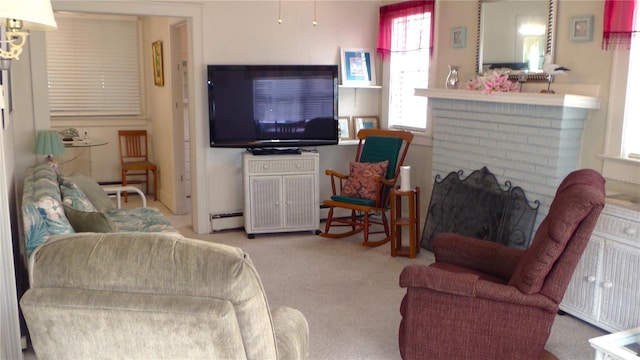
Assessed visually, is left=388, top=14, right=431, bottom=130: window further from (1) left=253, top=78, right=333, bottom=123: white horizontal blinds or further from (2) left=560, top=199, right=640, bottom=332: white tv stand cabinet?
(2) left=560, top=199, right=640, bottom=332: white tv stand cabinet

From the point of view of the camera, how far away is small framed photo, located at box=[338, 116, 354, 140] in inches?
238

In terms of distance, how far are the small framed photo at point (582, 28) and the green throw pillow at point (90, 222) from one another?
125 inches

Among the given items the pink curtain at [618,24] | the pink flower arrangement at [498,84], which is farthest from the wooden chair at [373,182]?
the pink curtain at [618,24]

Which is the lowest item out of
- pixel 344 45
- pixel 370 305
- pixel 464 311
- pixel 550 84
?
pixel 370 305

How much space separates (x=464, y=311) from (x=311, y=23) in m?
3.74

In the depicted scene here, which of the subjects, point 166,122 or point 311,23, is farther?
point 166,122

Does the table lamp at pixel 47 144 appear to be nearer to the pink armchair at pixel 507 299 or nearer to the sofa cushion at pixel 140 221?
the sofa cushion at pixel 140 221

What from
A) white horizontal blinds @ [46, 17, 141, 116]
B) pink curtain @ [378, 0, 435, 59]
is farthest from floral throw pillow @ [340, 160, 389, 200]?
white horizontal blinds @ [46, 17, 141, 116]

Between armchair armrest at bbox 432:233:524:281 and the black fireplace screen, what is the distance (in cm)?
87

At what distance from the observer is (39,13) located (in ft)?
6.07

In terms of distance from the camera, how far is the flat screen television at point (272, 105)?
539 cm

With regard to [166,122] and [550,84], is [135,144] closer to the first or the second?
[166,122]

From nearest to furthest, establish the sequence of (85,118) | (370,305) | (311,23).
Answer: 1. (370,305)
2. (311,23)
3. (85,118)

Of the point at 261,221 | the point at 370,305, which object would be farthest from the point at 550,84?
the point at 261,221
